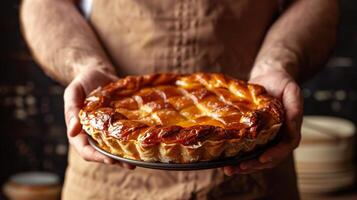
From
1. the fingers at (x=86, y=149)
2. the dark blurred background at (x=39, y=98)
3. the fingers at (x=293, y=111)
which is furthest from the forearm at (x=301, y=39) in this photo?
the dark blurred background at (x=39, y=98)

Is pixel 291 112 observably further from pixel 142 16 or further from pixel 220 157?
pixel 142 16

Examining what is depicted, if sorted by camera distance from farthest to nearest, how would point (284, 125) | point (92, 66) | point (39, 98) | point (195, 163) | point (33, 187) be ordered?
1. point (39, 98)
2. point (33, 187)
3. point (92, 66)
4. point (284, 125)
5. point (195, 163)

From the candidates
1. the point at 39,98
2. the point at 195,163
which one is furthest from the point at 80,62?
the point at 39,98

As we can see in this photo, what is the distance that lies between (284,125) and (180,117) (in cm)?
17

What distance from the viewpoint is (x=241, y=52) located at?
1.27 m

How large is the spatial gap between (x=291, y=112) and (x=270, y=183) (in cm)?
24

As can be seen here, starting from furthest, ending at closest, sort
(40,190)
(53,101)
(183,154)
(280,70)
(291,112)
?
(53,101)
(40,190)
(280,70)
(291,112)
(183,154)

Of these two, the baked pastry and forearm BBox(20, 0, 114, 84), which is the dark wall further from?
the baked pastry

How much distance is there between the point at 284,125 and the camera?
1.04 m

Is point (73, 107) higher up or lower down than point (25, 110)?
higher up

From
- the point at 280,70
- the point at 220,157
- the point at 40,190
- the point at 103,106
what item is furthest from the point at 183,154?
the point at 40,190

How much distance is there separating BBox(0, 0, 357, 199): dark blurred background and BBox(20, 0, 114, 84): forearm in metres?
1.07

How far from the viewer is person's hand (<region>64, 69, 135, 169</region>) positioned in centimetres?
104

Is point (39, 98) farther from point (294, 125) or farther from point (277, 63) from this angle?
point (294, 125)
